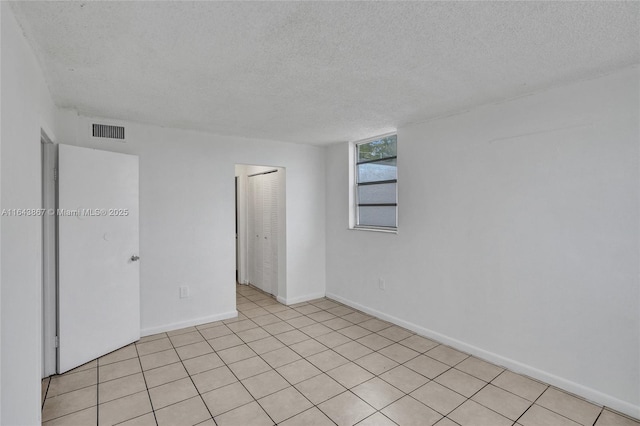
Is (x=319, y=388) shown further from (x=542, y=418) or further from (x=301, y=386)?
(x=542, y=418)

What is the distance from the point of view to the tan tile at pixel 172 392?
7.43ft

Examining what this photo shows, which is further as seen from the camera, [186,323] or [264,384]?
[186,323]

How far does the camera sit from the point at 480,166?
2.90 m

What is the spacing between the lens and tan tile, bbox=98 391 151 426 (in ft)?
6.83

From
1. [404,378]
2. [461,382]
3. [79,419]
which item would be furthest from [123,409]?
[461,382]

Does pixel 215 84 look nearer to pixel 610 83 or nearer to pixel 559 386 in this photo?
pixel 610 83

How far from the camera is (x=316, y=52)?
1.88 m

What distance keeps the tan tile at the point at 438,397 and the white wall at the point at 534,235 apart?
743mm

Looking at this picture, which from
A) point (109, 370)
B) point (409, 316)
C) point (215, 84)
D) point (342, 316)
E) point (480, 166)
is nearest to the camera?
point (215, 84)

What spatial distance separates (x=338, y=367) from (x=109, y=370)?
1.98m

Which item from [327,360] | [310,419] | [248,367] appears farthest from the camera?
[327,360]

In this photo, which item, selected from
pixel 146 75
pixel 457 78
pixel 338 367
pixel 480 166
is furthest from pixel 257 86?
pixel 338 367

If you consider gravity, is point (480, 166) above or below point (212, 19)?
below

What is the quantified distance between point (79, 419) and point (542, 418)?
3.07 metres
